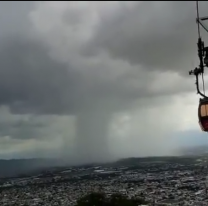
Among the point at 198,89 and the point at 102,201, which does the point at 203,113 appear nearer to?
the point at 198,89

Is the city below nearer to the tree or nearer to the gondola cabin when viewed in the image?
the tree

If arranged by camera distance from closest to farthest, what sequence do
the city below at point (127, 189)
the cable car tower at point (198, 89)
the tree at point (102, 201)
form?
1. the cable car tower at point (198, 89)
2. the tree at point (102, 201)
3. the city below at point (127, 189)

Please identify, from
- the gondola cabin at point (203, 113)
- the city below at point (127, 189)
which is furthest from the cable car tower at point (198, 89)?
the city below at point (127, 189)

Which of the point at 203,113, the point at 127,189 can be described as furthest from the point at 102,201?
the point at 203,113

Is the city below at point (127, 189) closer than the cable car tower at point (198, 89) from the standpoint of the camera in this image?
No

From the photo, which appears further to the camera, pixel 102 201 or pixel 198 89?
pixel 102 201

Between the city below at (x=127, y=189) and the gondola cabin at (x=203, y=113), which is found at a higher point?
the gondola cabin at (x=203, y=113)

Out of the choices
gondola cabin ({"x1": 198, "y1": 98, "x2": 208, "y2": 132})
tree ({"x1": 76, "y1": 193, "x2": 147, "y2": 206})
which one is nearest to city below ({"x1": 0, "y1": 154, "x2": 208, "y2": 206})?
tree ({"x1": 76, "y1": 193, "x2": 147, "y2": 206})

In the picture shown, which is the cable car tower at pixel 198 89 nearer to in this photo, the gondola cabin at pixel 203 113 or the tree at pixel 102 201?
the gondola cabin at pixel 203 113

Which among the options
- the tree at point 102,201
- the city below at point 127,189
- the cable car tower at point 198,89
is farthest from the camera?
the city below at point 127,189
